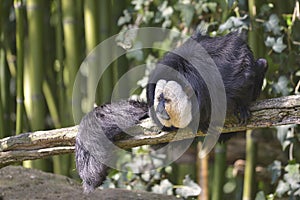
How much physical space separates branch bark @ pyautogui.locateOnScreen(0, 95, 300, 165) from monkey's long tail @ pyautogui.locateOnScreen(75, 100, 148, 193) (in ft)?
0.09

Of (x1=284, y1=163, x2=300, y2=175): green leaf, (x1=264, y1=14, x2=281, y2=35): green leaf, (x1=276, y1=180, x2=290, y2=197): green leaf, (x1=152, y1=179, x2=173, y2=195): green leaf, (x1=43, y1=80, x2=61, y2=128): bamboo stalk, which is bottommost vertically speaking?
(x1=152, y1=179, x2=173, y2=195): green leaf

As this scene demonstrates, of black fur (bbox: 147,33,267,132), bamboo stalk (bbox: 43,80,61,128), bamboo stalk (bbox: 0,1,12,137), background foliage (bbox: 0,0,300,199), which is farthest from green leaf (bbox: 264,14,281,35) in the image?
bamboo stalk (bbox: 0,1,12,137)

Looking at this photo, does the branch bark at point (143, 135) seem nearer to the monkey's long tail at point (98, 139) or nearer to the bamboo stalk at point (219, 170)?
the monkey's long tail at point (98, 139)

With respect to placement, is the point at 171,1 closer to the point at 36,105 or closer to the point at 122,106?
the point at 36,105

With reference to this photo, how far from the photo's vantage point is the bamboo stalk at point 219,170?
7.56ft

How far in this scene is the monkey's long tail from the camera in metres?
1.49

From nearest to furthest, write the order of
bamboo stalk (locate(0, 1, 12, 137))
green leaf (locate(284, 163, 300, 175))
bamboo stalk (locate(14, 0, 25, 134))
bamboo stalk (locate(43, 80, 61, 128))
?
green leaf (locate(284, 163, 300, 175)), bamboo stalk (locate(14, 0, 25, 134)), bamboo stalk (locate(43, 80, 61, 128)), bamboo stalk (locate(0, 1, 12, 137))

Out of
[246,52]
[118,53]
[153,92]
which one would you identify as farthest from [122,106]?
[118,53]

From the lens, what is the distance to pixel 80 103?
2.43 m

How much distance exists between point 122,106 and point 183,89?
181 mm

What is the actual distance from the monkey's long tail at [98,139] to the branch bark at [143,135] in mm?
27

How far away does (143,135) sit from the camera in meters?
1.47

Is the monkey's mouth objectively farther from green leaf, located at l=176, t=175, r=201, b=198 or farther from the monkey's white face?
green leaf, located at l=176, t=175, r=201, b=198

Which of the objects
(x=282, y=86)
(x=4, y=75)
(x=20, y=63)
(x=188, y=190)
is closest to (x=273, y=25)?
(x=282, y=86)
